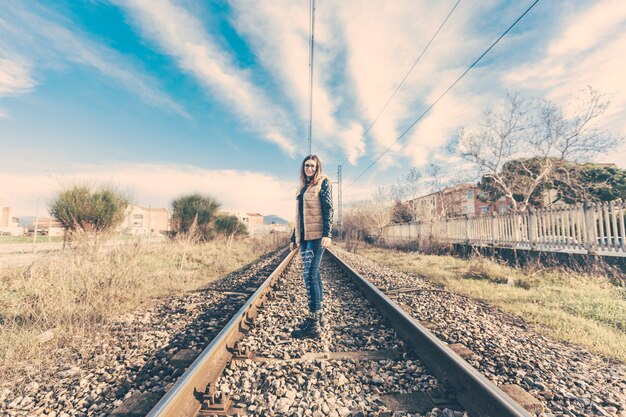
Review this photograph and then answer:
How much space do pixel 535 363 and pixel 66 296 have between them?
5422mm

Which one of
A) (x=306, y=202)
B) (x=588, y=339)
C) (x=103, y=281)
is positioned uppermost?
(x=306, y=202)

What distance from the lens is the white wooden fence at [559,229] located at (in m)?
6.93

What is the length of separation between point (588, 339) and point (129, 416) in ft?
14.2

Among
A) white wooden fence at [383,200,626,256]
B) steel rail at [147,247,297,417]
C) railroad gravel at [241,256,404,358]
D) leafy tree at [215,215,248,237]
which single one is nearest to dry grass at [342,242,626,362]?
white wooden fence at [383,200,626,256]

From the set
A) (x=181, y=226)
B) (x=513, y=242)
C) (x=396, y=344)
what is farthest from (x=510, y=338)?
(x=181, y=226)

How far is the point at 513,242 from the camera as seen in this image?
10.5 meters

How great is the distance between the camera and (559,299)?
5.07m

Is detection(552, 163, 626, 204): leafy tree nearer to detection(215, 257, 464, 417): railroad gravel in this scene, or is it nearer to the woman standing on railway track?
the woman standing on railway track

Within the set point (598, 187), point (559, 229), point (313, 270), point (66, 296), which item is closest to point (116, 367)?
point (313, 270)

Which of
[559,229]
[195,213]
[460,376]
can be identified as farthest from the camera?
[195,213]

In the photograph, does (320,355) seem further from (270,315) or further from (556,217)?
(556,217)

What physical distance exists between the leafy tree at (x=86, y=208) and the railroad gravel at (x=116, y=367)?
481 inches

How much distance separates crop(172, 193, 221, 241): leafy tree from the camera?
21.3m

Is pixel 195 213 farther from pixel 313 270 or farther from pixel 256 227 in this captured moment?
pixel 256 227
